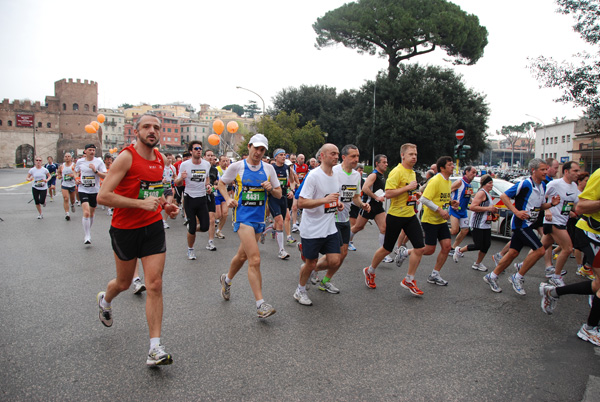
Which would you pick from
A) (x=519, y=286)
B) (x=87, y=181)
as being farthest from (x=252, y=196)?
(x=87, y=181)

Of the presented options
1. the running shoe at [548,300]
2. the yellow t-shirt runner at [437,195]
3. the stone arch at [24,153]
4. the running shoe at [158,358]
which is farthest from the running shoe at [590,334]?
the stone arch at [24,153]

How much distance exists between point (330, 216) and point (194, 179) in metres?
3.60

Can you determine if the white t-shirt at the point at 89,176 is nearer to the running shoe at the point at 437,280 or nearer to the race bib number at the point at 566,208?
the running shoe at the point at 437,280

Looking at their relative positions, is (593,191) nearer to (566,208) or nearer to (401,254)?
(566,208)

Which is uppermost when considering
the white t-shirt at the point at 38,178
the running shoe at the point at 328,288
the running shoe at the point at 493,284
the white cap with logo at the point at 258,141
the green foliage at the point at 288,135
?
the green foliage at the point at 288,135

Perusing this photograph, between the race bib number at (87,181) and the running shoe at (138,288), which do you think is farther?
the race bib number at (87,181)

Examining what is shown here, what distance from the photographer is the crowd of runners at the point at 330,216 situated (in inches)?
140

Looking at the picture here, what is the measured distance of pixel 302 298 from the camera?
5.11 meters

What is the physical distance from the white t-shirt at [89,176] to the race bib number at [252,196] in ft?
17.4

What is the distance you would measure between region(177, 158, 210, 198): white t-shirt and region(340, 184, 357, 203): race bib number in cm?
299

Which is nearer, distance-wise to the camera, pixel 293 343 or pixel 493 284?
pixel 293 343

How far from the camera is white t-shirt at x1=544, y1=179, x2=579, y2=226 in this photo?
588 centimetres

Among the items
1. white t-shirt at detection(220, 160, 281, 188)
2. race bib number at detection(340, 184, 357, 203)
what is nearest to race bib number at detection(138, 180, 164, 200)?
white t-shirt at detection(220, 160, 281, 188)

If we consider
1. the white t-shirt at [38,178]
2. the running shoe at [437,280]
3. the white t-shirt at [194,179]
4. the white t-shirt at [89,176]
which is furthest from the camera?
the white t-shirt at [38,178]
